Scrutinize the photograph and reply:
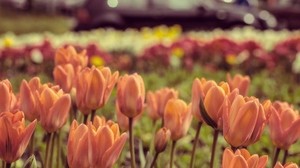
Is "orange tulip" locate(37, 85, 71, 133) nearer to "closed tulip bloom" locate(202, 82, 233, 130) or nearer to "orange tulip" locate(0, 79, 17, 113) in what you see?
"orange tulip" locate(0, 79, 17, 113)

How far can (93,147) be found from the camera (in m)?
1.99

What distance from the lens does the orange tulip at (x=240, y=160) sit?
187 cm

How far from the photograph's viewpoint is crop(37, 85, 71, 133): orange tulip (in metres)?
2.29

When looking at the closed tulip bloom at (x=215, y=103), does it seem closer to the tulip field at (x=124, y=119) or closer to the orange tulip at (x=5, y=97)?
the tulip field at (x=124, y=119)

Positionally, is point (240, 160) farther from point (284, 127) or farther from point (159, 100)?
point (159, 100)

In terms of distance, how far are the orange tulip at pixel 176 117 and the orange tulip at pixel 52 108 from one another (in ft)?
1.48

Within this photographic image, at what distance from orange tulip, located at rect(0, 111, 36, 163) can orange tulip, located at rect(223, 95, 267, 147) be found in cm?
57

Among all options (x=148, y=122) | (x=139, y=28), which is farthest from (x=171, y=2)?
(x=148, y=122)

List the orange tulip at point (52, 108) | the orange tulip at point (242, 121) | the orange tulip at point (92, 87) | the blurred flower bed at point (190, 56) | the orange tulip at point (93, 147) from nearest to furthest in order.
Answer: the orange tulip at point (93, 147) < the orange tulip at point (242, 121) < the orange tulip at point (52, 108) < the orange tulip at point (92, 87) < the blurred flower bed at point (190, 56)

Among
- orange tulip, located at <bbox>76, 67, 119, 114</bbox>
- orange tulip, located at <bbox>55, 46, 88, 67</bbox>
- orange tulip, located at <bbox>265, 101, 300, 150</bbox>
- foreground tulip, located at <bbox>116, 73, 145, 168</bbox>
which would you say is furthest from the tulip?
orange tulip, located at <bbox>55, 46, 88, 67</bbox>

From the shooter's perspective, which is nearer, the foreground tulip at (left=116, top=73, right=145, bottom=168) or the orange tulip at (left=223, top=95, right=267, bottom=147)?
the orange tulip at (left=223, top=95, right=267, bottom=147)

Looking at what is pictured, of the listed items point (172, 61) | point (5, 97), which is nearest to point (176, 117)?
point (5, 97)

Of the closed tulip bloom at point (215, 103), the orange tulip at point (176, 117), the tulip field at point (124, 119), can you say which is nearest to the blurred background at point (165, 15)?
the tulip field at point (124, 119)

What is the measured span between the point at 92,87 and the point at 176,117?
1.21 ft
